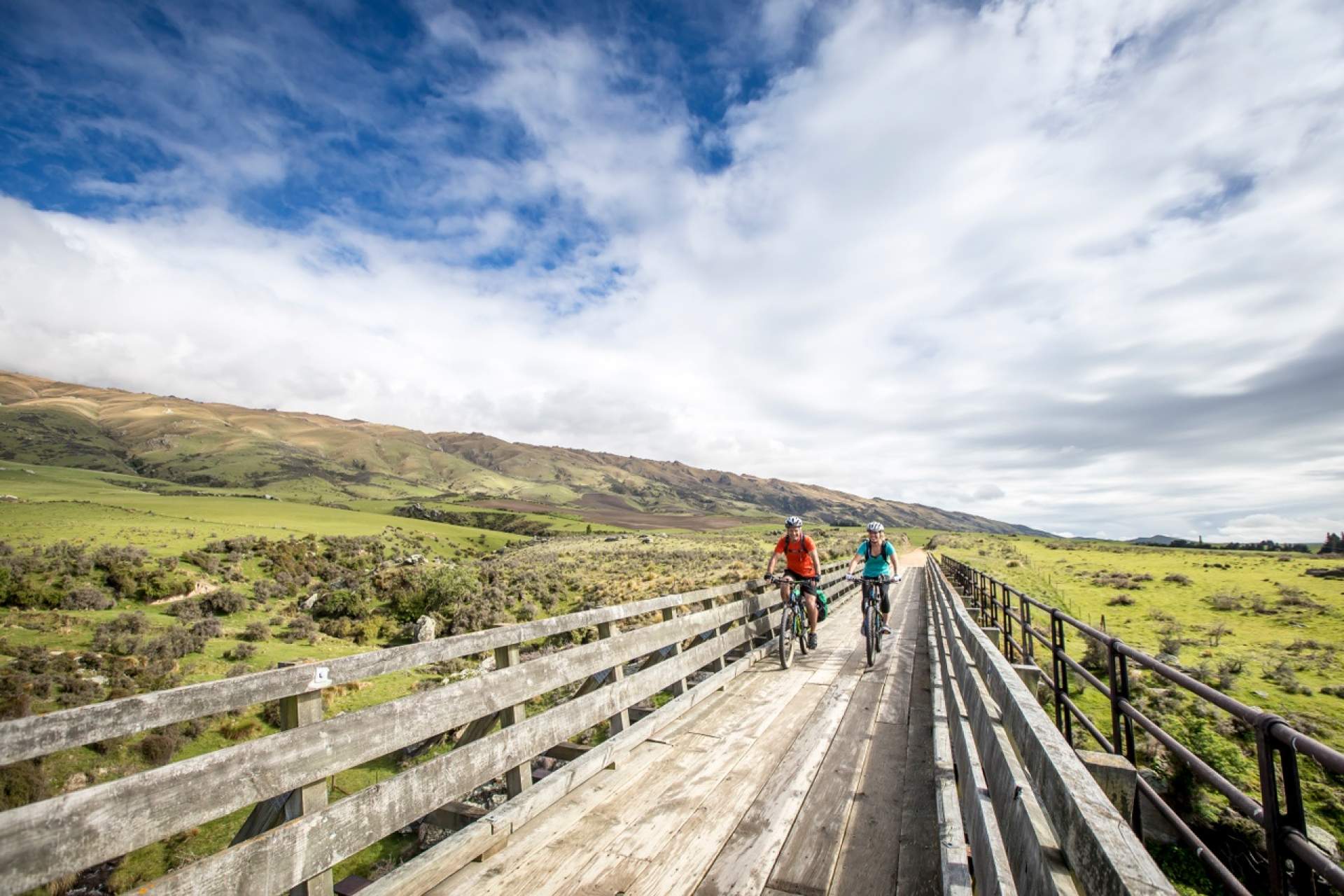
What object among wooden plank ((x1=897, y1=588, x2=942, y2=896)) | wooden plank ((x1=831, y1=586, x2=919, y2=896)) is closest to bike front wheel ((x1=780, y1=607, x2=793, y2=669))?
wooden plank ((x1=831, y1=586, x2=919, y2=896))

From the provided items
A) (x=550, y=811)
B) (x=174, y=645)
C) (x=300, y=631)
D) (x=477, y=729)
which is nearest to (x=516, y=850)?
(x=550, y=811)

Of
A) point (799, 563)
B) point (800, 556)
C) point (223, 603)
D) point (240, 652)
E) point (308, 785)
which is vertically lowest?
point (240, 652)

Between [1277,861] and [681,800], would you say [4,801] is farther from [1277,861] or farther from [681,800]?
[1277,861]

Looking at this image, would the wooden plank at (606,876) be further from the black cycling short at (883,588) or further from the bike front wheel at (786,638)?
the black cycling short at (883,588)

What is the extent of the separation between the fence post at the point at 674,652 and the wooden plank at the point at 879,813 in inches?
86.6

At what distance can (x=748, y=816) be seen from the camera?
4.39m

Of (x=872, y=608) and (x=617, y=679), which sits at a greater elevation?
(x=872, y=608)

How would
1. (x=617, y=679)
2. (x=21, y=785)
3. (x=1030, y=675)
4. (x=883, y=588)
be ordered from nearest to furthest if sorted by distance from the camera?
(x=617, y=679) < (x=1030, y=675) < (x=21, y=785) < (x=883, y=588)

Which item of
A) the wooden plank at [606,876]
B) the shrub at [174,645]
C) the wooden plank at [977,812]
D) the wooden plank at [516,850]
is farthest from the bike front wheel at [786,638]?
the shrub at [174,645]

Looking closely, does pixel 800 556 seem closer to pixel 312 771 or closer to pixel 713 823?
pixel 713 823

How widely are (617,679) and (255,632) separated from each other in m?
19.3

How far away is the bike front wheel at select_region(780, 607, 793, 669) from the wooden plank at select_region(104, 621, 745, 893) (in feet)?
16.3

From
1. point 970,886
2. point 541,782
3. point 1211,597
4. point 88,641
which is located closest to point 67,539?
point 88,641

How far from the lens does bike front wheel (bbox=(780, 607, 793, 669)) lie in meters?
9.48
